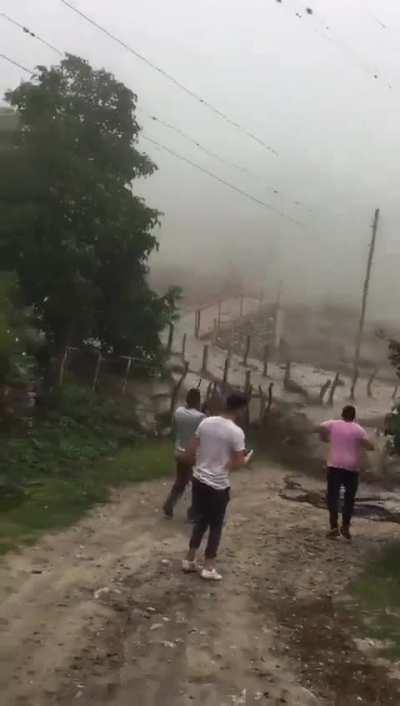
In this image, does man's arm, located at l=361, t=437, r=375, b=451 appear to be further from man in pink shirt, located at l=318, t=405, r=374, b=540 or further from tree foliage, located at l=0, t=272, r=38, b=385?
tree foliage, located at l=0, t=272, r=38, b=385

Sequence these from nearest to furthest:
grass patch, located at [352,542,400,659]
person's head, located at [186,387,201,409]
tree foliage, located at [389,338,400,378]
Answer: grass patch, located at [352,542,400,659], person's head, located at [186,387,201,409], tree foliage, located at [389,338,400,378]

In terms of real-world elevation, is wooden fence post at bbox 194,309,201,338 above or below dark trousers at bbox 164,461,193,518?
above

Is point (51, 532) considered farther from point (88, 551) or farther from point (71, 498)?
point (71, 498)

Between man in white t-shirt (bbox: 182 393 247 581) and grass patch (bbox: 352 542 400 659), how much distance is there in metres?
1.30

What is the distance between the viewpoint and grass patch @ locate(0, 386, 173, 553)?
888cm

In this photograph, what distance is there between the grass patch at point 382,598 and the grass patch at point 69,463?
3.23 meters

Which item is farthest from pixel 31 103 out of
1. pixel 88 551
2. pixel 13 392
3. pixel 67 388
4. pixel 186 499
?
pixel 88 551

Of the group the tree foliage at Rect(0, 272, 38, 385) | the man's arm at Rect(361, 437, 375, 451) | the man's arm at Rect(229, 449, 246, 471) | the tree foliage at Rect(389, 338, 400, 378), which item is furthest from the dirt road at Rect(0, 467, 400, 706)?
the tree foliage at Rect(0, 272, 38, 385)

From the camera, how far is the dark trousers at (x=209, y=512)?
267 inches

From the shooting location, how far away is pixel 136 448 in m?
15.9

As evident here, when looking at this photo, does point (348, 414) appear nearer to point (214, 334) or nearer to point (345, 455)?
point (345, 455)

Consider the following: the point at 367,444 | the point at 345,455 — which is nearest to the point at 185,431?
the point at 345,455

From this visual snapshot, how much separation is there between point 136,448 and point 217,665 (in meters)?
11.0

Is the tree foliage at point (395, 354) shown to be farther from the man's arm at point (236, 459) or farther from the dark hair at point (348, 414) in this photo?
the man's arm at point (236, 459)
